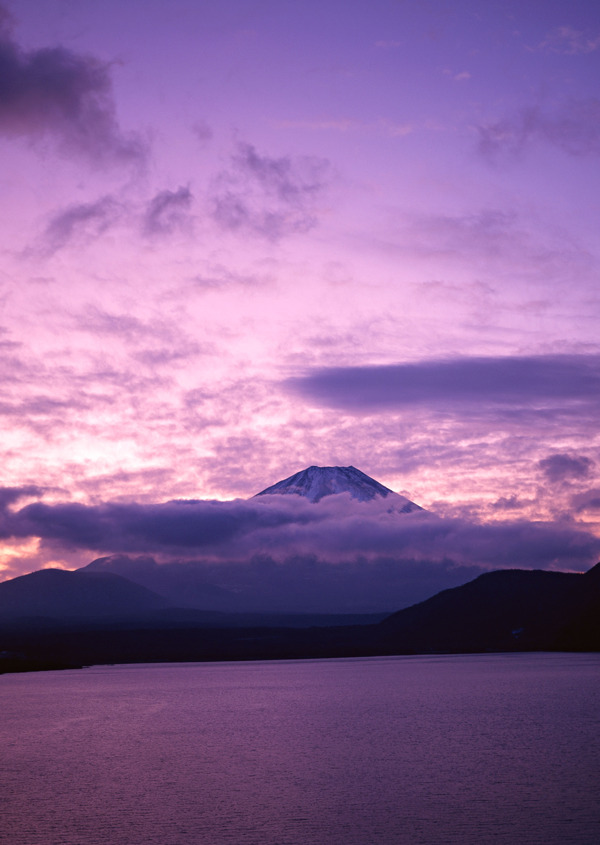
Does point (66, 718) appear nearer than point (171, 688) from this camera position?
Yes

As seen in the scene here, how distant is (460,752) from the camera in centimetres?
5800

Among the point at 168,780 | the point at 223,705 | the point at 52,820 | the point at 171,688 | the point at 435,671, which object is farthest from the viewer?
the point at 435,671

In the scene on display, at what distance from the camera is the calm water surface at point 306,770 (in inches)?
1457

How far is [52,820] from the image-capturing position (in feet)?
128

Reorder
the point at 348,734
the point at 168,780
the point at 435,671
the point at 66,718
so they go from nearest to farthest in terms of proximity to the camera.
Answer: the point at 168,780 < the point at 348,734 < the point at 66,718 < the point at 435,671

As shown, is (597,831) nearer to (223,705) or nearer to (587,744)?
(587,744)

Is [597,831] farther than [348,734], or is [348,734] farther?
[348,734]

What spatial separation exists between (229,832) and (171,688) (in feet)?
314

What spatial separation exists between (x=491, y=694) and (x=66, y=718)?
4822cm

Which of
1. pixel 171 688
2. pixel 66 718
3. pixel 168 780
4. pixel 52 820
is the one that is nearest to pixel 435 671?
pixel 171 688

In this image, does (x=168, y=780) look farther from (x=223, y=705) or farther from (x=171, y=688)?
(x=171, y=688)

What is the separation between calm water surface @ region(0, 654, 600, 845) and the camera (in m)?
37.0

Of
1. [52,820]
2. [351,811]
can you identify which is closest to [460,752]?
[351,811]

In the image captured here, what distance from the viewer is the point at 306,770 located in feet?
171
